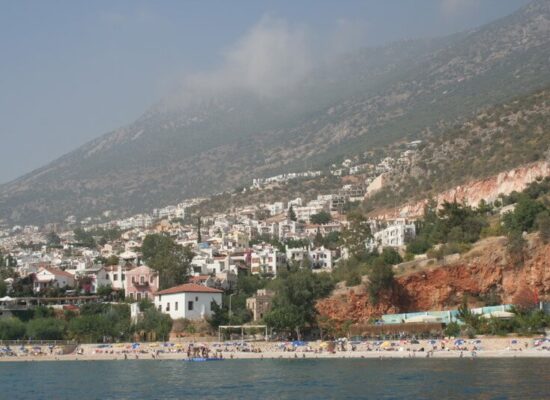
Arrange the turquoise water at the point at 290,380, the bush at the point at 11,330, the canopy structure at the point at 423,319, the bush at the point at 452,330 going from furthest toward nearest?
the bush at the point at 11,330 → the canopy structure at the point at 423,319 → the bush at the point at 452,330 → the turquoise water at the point at 290,380

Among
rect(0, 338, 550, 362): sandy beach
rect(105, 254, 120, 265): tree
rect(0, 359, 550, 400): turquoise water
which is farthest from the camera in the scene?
rect(105, 254, 120, 265): tree

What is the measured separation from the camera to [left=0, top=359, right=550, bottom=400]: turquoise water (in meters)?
51.5

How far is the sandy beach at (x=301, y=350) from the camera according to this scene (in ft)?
236

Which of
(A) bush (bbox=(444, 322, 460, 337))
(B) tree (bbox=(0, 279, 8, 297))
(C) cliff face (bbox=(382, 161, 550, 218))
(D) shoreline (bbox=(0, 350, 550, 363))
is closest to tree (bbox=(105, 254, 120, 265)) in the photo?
(B) tree (bbox=(0, 279, 8, 297))

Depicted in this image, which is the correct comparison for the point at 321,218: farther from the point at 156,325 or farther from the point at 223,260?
the point at 156,325

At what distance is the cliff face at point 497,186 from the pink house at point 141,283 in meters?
34.7

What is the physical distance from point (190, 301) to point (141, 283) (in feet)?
44.4

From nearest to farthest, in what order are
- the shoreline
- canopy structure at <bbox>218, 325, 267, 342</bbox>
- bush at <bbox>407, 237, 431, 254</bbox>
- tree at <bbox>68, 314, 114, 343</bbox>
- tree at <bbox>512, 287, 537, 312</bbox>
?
the shoreline, tree at <bbox>512, 287, 537, 312</bbox>, canopy structure at <bbox>218, 325, 267, 342</bbox>, tree at <bbox>68, 314, 114, 343</bbox>, bush at <bbox>407, 237, 431, 254</bbox>

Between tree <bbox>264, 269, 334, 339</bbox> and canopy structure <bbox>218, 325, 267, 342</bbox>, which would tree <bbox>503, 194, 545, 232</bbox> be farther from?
canopy structure <bbox>218, 325, 267, 342</bbox>

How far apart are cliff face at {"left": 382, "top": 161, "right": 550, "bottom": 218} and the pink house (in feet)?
114

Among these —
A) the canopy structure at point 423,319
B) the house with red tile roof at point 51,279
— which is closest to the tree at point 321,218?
the house with red tile roof at point 51,279

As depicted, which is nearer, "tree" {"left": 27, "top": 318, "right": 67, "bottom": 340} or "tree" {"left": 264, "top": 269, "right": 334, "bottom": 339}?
"tree" {"left": 264, "top": 269, "right": 334, "bottom": 339}

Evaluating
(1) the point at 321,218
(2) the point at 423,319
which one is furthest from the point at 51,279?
(1) the point at 321,218

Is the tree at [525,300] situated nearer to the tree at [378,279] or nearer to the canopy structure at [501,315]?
the canopy structure at [501,315]
